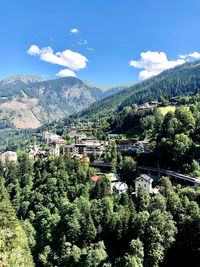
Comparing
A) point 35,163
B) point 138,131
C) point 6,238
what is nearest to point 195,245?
point 6,238

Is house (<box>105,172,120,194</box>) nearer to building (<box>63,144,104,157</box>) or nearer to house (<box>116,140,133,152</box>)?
building (<box>63,144,104,157</box>)

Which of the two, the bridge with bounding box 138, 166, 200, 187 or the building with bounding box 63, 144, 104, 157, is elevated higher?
the building with bounding box 63, 144, 104, 157

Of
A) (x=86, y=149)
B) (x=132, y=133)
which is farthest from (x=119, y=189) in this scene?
(x=132, y=133)

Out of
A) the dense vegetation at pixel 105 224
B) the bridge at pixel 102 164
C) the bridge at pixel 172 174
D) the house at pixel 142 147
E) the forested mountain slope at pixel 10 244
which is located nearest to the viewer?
the forested mountain slope at pixel 10 244

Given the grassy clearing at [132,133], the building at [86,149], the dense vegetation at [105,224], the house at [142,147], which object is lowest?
the dense vegetation at [105,224]

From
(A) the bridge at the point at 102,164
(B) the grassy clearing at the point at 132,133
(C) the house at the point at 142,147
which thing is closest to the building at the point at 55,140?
(A) the bridge at the point at 102,164

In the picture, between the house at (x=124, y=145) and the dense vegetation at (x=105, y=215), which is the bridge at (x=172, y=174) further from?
the house at (x=124, y=145)

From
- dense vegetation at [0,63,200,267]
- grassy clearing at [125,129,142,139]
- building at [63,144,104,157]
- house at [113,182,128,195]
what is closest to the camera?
dense vegetation at [0,63,200,267]

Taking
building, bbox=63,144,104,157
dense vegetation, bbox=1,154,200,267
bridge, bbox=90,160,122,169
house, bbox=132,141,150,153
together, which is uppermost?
house, bbox=132,141,150,153

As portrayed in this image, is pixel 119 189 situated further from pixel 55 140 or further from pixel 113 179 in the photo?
pixel 55 140

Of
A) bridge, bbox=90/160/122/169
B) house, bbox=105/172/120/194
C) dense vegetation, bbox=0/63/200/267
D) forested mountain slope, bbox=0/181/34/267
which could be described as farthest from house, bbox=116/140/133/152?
forested mountain slope, bbox=0/181/34/267

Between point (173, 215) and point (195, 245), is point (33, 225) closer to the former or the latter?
point (173, 215)
